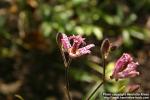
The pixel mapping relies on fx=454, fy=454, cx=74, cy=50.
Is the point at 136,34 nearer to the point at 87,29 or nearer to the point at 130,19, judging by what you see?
the point at 130,19

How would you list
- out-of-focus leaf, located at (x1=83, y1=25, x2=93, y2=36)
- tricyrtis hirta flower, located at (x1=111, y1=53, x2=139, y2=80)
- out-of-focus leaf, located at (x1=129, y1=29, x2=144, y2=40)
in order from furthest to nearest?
out-of-focus leaf, located at (x1=129, y1=29, x2=144, y2=40) → out-of-focus leaf, located at (x1=83, y1=25, x2=93, y2=36) → tricyrtis hirta flower, located at (x1=111, y1=53, x2=139, y2=80)

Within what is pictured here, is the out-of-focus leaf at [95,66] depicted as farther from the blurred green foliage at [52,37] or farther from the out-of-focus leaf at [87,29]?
the out-of-focus leaf at [87,29]

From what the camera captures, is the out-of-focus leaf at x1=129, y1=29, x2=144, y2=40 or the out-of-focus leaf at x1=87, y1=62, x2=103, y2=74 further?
the out-of-focus leaf at x1=129, y1=29, x2=144, y2=40

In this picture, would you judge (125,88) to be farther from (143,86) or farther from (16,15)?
(16,15)

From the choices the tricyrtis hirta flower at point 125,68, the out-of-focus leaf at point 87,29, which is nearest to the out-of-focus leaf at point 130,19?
the out-of-focus leaf at point 87,29

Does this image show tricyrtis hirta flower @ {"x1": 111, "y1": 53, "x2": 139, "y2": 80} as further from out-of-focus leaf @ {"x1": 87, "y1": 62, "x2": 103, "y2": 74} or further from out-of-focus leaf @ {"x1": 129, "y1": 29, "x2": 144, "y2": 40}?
out-of-focus leaf @ {"x1": 129, "y1": 29, "x2": 144, "y2": 40}

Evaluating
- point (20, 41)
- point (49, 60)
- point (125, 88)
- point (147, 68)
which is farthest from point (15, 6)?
point (125, 88)

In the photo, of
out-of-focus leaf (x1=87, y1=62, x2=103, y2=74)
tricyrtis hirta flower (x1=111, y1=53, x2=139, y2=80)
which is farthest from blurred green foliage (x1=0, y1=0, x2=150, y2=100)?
tricyrtis hirta flower (x1=111, y1=53, x2=139, y2=80)
